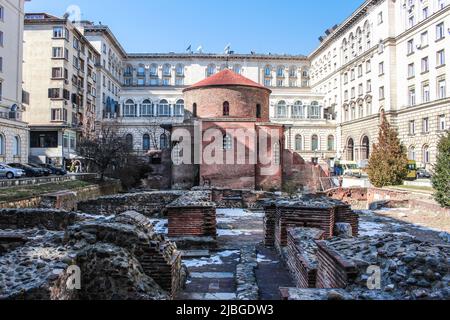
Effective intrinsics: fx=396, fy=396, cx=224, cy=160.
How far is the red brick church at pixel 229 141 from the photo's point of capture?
2792cm

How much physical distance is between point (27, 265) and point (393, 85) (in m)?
43.0

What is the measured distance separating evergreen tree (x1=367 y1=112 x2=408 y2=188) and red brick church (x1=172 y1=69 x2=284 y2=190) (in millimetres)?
6842

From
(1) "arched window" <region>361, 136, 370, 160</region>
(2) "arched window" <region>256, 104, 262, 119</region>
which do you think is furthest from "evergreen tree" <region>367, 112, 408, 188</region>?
(1) "arched window" <region>361, 136, 370, 160</region>

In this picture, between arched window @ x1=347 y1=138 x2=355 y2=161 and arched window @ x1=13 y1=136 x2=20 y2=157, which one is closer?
arched window @ x1=13 y1=136 x2=20 y2=157

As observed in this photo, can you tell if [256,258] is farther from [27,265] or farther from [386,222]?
[386,222]

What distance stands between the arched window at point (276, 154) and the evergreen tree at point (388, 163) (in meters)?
6.81

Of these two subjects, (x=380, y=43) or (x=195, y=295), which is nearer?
(x=195, y=295)

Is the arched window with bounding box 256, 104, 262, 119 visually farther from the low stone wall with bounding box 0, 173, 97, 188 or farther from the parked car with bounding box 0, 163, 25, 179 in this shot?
the parked car with bounding box 0, 163, 25, 179

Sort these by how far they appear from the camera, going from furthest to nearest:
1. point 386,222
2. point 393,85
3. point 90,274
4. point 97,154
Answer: point 393,85, point 97,154, point 386,222, point 90,274

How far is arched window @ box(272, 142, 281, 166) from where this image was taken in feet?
94.9

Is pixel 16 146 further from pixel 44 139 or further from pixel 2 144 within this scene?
pixel 44 139

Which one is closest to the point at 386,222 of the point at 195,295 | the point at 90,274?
the point at 195,295

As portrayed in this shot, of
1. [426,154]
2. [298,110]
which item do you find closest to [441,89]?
Result: [426,154]

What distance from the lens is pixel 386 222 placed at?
15766 millimetres
